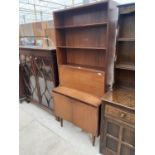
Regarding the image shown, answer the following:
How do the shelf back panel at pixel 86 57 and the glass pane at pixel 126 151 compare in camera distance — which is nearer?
the glass pane at pixel 126 151

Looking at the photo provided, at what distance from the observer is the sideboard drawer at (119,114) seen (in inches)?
53.0

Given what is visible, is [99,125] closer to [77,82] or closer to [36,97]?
[77,82]

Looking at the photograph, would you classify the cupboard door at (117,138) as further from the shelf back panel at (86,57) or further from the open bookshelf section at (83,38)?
the open bookshelf section at (83,38)

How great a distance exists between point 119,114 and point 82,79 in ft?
2.41

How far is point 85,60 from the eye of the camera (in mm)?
2064

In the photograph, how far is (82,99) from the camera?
5.90 feet

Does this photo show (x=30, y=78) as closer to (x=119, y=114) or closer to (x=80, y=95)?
(x=80, y=95)

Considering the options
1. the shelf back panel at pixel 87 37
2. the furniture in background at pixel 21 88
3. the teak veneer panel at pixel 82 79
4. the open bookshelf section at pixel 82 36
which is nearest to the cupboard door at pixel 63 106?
the teak veneer panel at pixel 82 79

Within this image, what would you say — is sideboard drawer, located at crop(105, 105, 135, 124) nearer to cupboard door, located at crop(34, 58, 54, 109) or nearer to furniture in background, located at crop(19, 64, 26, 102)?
cupboard door, located at crop(34, 58, 54, 109)

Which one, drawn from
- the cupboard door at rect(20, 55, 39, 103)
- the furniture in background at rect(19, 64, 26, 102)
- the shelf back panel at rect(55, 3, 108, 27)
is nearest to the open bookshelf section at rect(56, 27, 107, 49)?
the shelf back panel at rect(55, 3, 108, 27)
